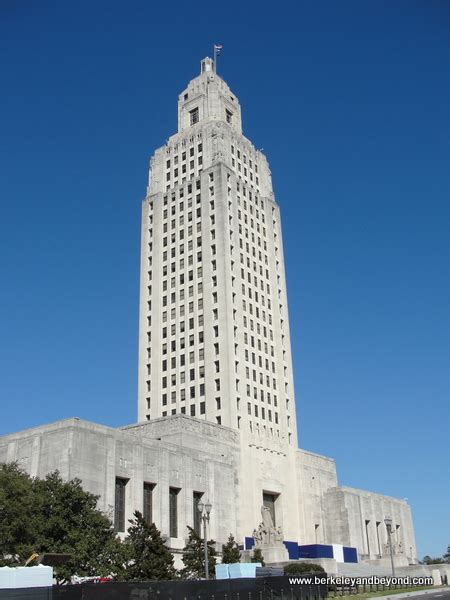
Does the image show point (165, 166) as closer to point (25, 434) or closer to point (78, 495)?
point (25, 434)

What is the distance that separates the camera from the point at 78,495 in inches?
1793

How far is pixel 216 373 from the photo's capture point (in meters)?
87.9

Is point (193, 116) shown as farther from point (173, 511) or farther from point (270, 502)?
point (173, 511)

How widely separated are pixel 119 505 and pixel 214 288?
36323 millimetres

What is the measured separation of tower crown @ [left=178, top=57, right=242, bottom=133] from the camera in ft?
367

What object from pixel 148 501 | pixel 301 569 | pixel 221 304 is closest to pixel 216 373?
pixel 221 304

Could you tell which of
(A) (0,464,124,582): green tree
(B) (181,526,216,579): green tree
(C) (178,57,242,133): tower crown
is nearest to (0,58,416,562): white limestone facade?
(C) (178,57,242,133): tower crown

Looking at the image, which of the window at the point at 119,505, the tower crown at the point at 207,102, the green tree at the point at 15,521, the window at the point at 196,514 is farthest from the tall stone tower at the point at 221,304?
the green tree at the point at 15,521

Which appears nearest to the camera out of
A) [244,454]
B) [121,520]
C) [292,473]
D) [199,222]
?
[121,520]

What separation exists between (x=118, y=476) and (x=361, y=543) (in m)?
50.9

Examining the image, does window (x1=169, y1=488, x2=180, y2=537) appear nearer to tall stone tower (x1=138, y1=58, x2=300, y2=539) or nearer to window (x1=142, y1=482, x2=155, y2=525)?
window (x1=142, y1=482, x2=155, y2=525)

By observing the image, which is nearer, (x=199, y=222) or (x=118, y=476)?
(x=118, y=476)

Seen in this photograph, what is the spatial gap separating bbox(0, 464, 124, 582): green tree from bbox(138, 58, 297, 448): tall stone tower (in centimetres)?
4074

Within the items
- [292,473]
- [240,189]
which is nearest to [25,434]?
A: [292,473]
